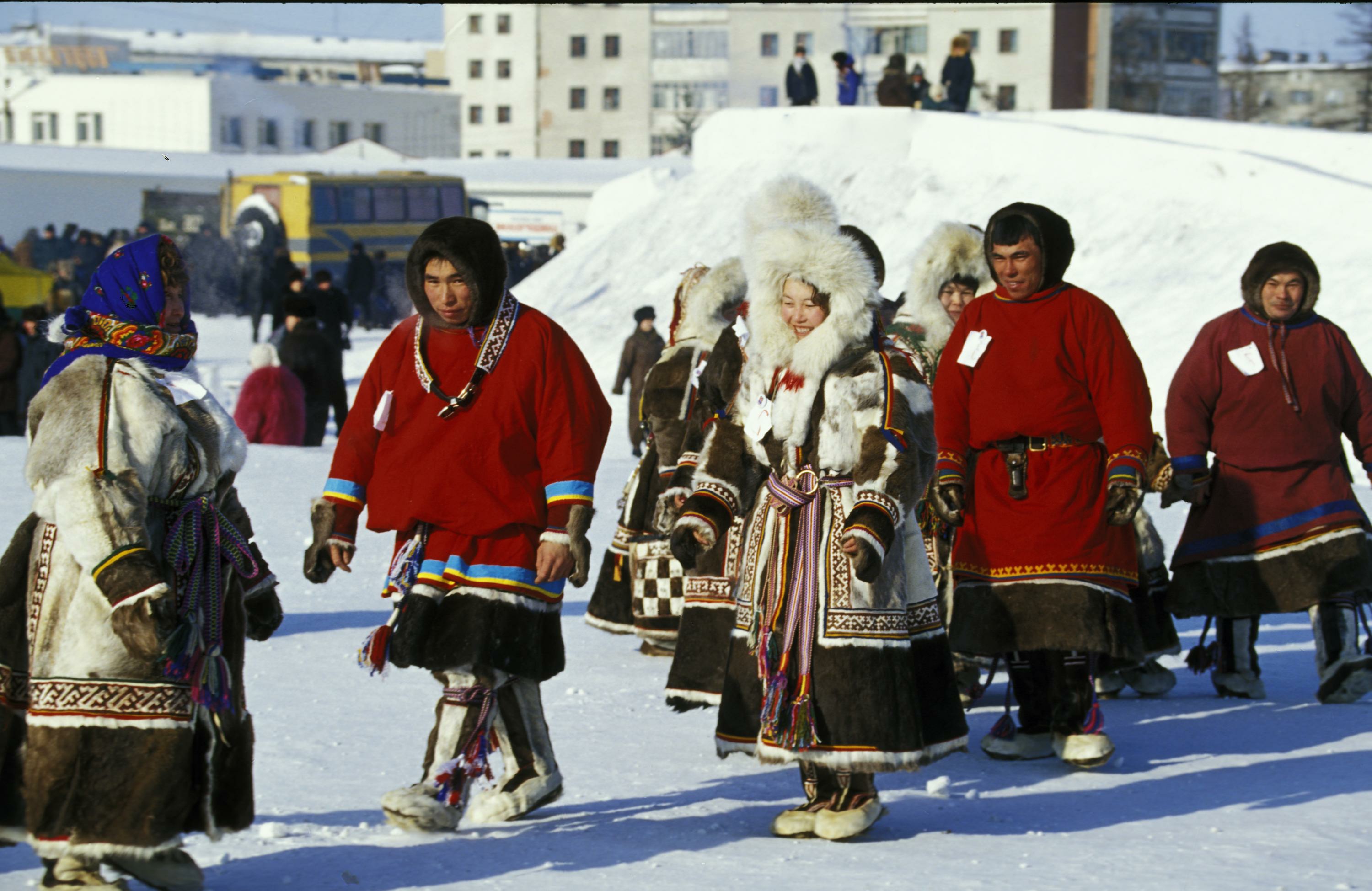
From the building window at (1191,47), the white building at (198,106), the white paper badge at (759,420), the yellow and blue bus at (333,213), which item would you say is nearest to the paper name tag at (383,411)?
the white paper badge at (759,420)

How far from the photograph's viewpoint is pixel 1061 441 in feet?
18.0

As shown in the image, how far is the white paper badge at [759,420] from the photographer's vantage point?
4.61 m

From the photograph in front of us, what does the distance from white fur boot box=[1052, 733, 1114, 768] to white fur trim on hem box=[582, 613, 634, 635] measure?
87.3 inches

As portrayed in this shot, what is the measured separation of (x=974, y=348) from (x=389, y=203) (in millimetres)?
31599

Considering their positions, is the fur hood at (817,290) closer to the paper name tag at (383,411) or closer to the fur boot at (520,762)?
the paper name tag at (383,411)

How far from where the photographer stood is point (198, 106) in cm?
6362

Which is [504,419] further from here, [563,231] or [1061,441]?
[563,231]

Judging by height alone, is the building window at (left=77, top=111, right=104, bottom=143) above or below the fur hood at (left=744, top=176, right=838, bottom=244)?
above

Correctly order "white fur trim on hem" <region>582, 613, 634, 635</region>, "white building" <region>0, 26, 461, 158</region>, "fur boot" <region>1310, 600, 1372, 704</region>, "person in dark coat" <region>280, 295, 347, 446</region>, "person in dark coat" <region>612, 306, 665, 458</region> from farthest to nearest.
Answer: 1. "white building" <region>0, 26, 461, 158</region>
2. "person in dark coat" <region>612, 306, 665, 458</region>
3. "person in dark coat" <region>280, 295, 347, 446</region>
4. "white fur trim on hem" <region>582, 613, 634, 635</region>
5. "fur boot" <region>1310, 600, 1372, 704</region>

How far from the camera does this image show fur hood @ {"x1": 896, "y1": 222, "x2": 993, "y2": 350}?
675 cm

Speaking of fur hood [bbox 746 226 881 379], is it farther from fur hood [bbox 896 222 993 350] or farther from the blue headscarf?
fur hood [bbox 896 222 993 350]

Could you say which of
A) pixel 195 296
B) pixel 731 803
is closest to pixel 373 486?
pixel 731 803

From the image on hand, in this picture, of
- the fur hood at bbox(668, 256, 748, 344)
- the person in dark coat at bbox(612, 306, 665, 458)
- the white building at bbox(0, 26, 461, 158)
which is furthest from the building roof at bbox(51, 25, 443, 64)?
the fur hood at bbox(668, 256, 748, 344)

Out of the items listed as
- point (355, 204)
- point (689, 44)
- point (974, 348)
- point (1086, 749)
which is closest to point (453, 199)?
point (355, 204)
